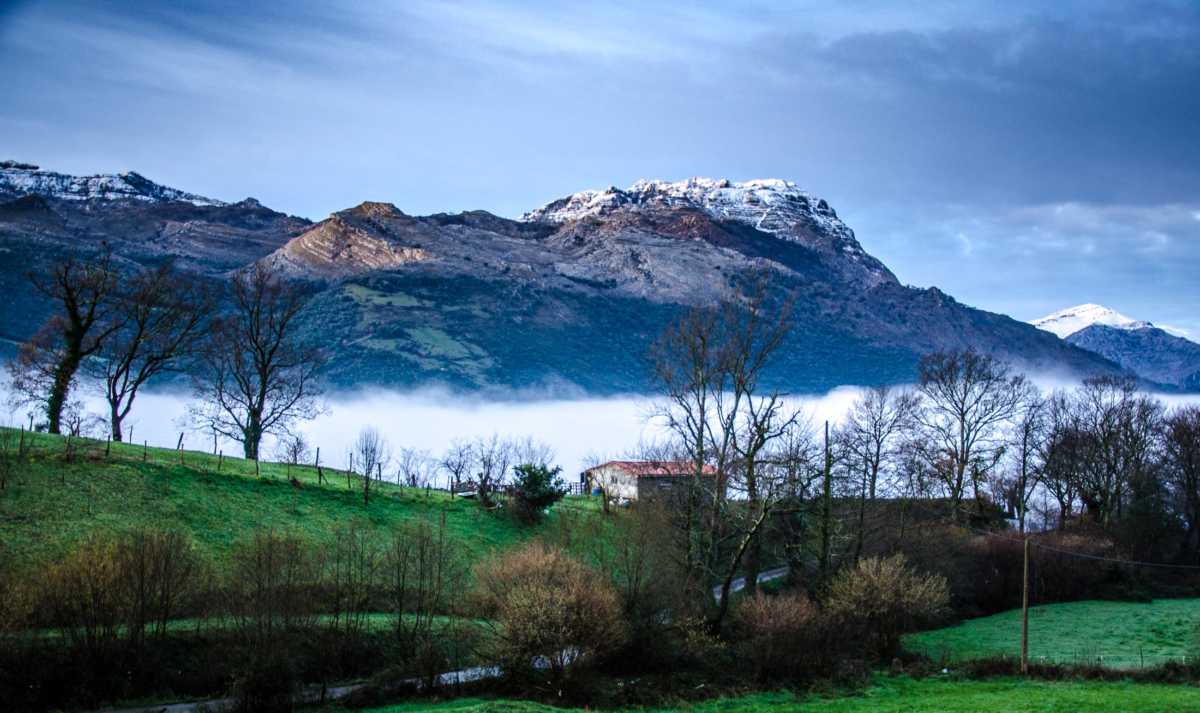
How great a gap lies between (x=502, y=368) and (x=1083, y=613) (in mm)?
143902

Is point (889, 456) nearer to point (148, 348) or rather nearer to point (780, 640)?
point (780, 640)

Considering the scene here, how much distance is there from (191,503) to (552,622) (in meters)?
19.6

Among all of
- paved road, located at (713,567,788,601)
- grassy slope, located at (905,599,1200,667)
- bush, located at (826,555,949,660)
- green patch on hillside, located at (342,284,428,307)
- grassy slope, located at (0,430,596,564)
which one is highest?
green patch on hillside, located at (342,284,428,307)

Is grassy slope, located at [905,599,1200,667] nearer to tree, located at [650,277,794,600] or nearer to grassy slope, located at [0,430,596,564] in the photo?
tree, located at [650,277,794,600]

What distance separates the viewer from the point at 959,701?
2888 cm

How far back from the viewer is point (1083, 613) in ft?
167

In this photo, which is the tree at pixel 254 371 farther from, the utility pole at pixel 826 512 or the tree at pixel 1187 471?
the tree at pixel 1187 471

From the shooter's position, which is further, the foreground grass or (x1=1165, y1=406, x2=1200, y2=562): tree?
(x1=1165, y1=406, x2=1200, y2=562): tree

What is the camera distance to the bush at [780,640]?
112ft

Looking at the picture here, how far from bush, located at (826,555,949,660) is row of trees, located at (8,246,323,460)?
37.9 m

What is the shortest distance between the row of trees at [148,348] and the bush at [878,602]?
124 feet

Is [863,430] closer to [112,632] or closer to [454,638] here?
[454,638]

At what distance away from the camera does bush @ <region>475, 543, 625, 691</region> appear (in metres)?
29.5

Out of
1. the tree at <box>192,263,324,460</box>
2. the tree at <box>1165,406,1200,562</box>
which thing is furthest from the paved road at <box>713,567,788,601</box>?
the tree at <box>1165,406,1200,562</box>
